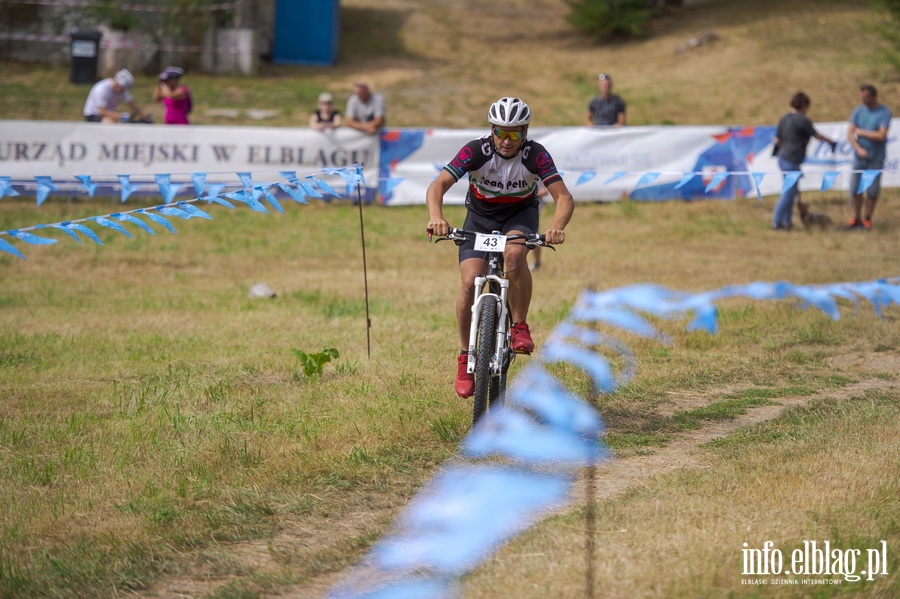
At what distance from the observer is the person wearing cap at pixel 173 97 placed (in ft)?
Result: 57.9

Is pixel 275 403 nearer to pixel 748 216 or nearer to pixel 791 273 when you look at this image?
pixel 791 273

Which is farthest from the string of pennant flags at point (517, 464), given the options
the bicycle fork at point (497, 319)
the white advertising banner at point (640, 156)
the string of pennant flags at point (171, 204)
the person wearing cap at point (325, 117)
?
the person wearing cap at point (325, 117)

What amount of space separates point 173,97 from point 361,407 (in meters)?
11.7

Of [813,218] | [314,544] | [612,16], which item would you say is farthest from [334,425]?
[612,16]

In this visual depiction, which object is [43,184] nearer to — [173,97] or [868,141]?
[173,97]

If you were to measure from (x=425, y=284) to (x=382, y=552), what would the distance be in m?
7.74

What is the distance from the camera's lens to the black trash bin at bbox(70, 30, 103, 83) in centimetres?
2530

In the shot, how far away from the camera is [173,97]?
58.1 feet

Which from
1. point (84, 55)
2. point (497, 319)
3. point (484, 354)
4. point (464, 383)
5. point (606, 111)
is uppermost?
point (84, 55)

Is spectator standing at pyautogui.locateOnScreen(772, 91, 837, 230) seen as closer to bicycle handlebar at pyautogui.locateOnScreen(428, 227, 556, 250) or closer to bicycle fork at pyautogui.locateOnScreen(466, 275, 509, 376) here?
bicycle handlebar at pyautogui.locateOnScreen(428, 227, 556, 250)

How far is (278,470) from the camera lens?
6.15 meters

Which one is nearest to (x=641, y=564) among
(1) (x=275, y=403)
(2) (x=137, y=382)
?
(1) (x=275, y=403)

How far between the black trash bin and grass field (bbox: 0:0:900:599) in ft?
30.4

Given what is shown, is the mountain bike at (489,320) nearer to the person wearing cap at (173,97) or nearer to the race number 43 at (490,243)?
the race number 43 at (490,243)
